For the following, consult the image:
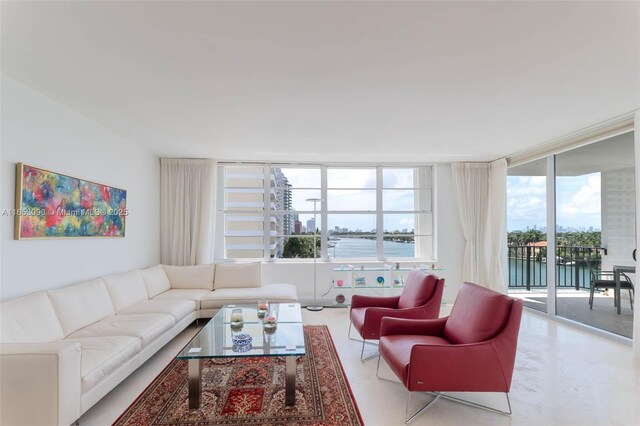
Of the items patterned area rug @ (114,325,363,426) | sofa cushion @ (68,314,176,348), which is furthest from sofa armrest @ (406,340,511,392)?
sofa cushion @ (68,314,176,348)

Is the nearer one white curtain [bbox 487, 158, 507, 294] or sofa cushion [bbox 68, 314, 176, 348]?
sofa cushion [bbox 68, 314, 176, 348]

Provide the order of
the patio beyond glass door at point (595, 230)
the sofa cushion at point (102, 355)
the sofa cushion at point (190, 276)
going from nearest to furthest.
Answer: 1. the sofa cushion at point (102, 355)
2. the patio beyond glass door at point (595, 230)
3. the sofa cushion at point (190, 276)

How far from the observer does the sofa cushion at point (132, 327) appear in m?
2.79

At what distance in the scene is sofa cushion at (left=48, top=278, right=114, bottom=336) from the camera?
2742mm

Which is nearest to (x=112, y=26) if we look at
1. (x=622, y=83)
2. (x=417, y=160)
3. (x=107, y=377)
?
(x=107, y=377)

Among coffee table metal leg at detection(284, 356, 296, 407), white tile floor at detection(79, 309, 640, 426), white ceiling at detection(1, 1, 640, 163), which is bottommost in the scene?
white tile floor at detection(79, 309, 640, 426)

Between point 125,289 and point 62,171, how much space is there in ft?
4.70

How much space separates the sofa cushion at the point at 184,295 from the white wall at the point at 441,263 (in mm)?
1312

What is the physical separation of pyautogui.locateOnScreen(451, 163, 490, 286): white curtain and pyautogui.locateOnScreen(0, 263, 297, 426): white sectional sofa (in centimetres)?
325

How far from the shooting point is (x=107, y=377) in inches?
91.9

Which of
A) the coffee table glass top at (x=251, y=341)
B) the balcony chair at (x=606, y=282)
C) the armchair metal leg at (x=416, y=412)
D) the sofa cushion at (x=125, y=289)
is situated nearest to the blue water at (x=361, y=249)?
the coffee table glass top at (x=251, y=341)

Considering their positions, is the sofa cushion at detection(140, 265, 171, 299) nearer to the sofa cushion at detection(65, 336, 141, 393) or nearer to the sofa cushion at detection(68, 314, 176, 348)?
the sofa cushion at detection(68, 314, 176, 348)

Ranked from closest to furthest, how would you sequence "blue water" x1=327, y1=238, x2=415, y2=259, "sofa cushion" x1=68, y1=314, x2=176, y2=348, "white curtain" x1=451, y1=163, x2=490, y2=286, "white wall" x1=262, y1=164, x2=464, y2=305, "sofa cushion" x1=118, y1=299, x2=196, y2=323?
"sofa cushion" x1=68, y1=314, x2=176, y2=348, "sofa cushion" x1=118, y1=299, x2=196, y2=323, "white wall" x1=262, y1=164, x2=464, y2=305, "white curtain" x1=451, y1=163, x2=490, y2=286, "blue water" x1=327, y1=238, x2=415, y2=259

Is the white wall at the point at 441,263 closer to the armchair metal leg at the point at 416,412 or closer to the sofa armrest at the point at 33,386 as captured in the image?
the armchair metal leg at the point at 416,412
